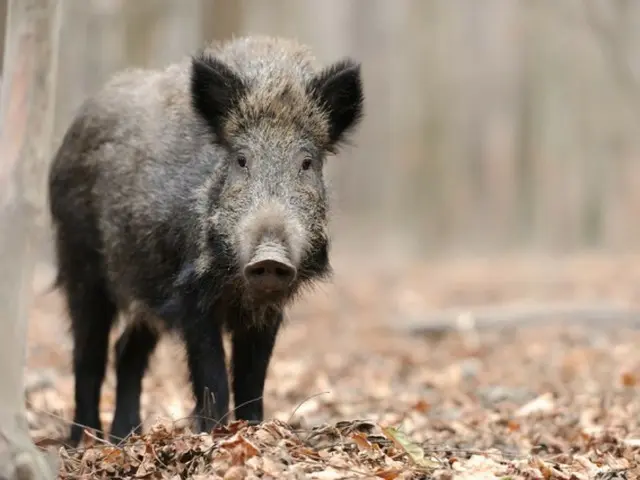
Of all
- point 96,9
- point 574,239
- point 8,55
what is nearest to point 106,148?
point 8,55

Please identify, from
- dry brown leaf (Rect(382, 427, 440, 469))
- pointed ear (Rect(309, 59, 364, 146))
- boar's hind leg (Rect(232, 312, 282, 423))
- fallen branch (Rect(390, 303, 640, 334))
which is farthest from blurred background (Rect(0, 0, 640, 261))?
dry brown leaf (Rect(382, 427, 440, 469))

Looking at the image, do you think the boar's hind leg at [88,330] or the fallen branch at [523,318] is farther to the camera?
the fallen branch at [523,318]

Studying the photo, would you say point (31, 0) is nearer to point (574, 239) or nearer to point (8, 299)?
point (8, 299)

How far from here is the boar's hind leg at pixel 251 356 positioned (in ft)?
20.3

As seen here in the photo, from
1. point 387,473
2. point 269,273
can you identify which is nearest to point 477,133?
point 269,273

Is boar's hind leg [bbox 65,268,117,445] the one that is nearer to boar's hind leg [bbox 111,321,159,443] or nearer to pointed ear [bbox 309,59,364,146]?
boar's hind leg [bbox 111,321,159,443]

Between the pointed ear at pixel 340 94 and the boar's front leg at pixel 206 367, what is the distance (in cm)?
Result: 130

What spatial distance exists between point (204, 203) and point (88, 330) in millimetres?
1762

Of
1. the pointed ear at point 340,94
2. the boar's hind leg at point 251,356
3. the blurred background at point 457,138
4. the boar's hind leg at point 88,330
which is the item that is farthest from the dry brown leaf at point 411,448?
the blurred background at point 457,138

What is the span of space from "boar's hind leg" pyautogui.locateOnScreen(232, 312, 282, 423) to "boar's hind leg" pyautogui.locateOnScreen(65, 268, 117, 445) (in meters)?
1.38

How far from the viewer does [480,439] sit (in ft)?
20.5

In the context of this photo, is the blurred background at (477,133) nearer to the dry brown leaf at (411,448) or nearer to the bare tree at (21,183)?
the dry brown leaf at (411,448)

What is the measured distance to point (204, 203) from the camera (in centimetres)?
602

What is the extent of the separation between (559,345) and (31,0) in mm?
8652
